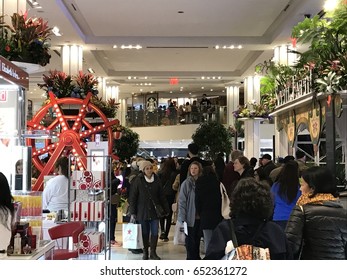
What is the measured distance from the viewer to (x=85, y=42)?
13.3 meters

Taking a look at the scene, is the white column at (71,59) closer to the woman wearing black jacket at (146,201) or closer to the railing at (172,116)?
the woman wearing black jacket at (146,201)

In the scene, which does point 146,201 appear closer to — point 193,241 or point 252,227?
point 193,241

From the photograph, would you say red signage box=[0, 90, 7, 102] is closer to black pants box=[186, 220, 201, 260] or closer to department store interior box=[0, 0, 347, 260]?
department store interior box=[0, 0, 347, 260]

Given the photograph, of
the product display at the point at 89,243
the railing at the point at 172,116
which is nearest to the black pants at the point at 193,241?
the product display at the point at 89,243

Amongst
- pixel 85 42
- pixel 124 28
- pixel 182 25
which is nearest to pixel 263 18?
pixel 182 25

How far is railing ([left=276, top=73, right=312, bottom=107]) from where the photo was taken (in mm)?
6723

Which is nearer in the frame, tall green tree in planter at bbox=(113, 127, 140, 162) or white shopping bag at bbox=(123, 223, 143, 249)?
white shopping bag at bbox=(123, 223, 143, 249)

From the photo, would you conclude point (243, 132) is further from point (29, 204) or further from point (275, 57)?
point (29, 204)

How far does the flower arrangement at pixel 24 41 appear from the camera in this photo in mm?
5238

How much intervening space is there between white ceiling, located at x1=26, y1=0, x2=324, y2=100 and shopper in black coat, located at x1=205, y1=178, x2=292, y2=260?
24.5 ft

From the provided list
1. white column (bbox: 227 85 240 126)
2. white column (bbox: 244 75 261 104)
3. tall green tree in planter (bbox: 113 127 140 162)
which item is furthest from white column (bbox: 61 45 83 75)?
white column (bbox: 227 85 240 126)

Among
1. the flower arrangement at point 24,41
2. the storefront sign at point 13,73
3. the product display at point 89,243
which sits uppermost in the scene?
the flower arrangement at point 24,41

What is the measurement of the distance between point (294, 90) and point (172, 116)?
16.1 meters

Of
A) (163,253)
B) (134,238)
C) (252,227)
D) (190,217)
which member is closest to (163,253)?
(163,253)
